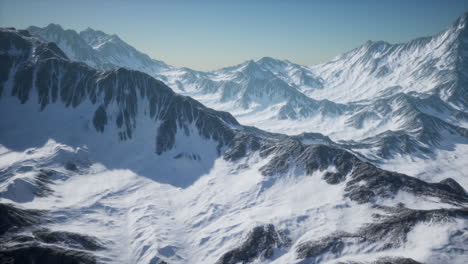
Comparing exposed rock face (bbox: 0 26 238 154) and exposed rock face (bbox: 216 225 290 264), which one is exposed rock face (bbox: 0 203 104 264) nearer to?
exposed rock face (bbox: 216 225 290 264)

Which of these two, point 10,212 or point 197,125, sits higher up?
point 197,125

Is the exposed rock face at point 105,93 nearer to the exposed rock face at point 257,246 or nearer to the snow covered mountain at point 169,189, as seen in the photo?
the snow covered mountain at point 169,189

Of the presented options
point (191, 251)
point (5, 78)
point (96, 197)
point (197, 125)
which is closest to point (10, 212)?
point (96, 197)

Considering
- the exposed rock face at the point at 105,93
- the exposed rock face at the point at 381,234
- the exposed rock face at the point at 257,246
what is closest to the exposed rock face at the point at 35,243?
the exposed rock face at the point at 257,246

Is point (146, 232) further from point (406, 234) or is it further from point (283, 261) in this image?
point (406, 234)

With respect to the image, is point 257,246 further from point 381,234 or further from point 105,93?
point 105,93

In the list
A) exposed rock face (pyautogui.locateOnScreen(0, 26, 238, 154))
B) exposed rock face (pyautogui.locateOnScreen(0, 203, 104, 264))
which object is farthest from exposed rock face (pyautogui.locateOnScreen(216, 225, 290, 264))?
exposed rock face (pyautogui.locateOnScreen(0, 26, 238, 154))
